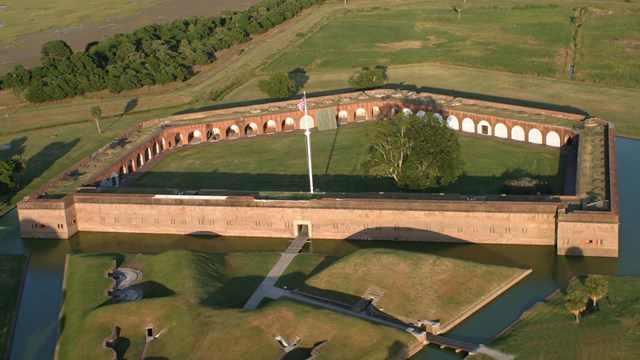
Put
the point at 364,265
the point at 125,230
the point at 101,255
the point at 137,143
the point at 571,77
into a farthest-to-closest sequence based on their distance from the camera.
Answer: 1. the point at 571,77
2. the point at 137,143
3. the point at 125,230
4. the point at 101,255
5. the point at 364,265

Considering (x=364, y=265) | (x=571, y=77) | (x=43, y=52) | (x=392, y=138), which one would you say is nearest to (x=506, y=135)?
(x=392, y=138)

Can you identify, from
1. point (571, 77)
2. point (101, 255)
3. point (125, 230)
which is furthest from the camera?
point (571, 77)

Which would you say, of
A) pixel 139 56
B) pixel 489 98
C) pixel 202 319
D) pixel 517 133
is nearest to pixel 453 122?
pixel 517 133

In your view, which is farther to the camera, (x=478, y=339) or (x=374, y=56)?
(x=374, y=56)

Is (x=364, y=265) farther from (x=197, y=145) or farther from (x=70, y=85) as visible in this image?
(x=70, y=85)

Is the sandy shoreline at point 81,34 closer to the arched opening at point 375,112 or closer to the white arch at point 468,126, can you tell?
the arched opening at point 375,112

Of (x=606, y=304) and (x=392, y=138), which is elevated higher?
(x=392, y=138)

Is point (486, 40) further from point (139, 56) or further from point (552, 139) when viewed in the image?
point (139, 56)
